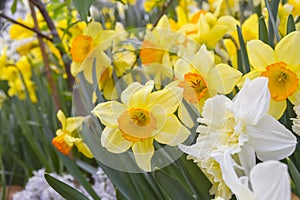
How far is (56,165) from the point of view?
4.71 ft

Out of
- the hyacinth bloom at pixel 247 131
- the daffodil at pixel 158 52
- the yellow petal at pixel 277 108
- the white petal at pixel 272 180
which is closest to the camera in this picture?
the white petal at pixel 272 180

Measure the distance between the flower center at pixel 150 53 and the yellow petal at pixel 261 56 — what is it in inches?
8.6

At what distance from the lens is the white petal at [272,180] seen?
0.34m

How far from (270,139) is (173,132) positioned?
128 millimetres

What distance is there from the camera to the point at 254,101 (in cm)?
44

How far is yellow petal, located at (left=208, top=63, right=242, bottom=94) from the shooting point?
0.56 meters

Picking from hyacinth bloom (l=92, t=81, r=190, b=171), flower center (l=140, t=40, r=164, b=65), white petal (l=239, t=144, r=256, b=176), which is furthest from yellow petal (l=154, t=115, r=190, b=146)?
flower center (l=140, t=40, r=164, b=65)

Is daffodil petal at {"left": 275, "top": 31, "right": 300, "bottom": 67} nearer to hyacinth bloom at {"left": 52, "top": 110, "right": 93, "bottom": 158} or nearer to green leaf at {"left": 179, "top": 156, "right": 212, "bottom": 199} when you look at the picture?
green leaf at {"left": 179, "top": 156, "right": 212, "bottom": 199}

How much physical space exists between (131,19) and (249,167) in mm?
2124

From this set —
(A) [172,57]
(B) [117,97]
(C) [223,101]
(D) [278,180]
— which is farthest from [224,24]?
(D) [278,180]

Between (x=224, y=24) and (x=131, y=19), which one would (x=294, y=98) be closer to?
(x=224, y=24)

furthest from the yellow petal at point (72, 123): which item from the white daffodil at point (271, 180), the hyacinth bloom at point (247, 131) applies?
the white daffodil at point (271, 180)

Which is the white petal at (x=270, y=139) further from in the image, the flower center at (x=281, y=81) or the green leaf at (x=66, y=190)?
the green leaf at (x=66, y=190)

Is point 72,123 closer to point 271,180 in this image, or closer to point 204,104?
point 204,104
